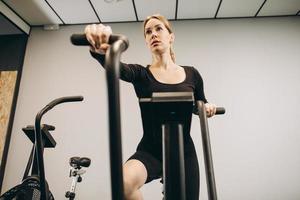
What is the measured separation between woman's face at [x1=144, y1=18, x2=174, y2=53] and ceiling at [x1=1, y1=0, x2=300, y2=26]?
200cm

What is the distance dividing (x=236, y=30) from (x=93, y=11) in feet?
6.51

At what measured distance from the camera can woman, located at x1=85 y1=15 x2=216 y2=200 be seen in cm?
110

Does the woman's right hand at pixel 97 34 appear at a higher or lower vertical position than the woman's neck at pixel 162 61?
lower

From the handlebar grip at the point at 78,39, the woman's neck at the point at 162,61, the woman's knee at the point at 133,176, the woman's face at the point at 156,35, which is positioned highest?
the woman's face at the point at 156,35

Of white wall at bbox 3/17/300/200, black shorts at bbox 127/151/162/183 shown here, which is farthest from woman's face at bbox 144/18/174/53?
white wall at bbox 3/17/300/200

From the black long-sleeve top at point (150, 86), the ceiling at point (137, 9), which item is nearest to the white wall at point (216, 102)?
the ceiling at point (137, 9)

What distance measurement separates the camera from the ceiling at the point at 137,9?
3.36m

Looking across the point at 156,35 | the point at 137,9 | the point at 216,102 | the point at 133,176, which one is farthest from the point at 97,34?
the point at 137,9

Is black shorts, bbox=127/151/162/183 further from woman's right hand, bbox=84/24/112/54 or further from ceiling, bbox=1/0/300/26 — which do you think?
ceiling, bbox=1/0/300/26

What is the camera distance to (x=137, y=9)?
348 centimetres

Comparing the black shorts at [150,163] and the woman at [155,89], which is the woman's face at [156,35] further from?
the black shorts at [150,163]

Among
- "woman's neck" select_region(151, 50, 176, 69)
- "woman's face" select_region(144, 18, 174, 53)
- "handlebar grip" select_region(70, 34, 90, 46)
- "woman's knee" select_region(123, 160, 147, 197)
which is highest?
"woman's face" select_region(144, 18, 174, 53)

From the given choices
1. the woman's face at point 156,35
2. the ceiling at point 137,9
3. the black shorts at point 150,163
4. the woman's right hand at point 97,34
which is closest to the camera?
the woman's right hand at point 97,34

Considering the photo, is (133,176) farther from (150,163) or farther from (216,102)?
(216,102)
